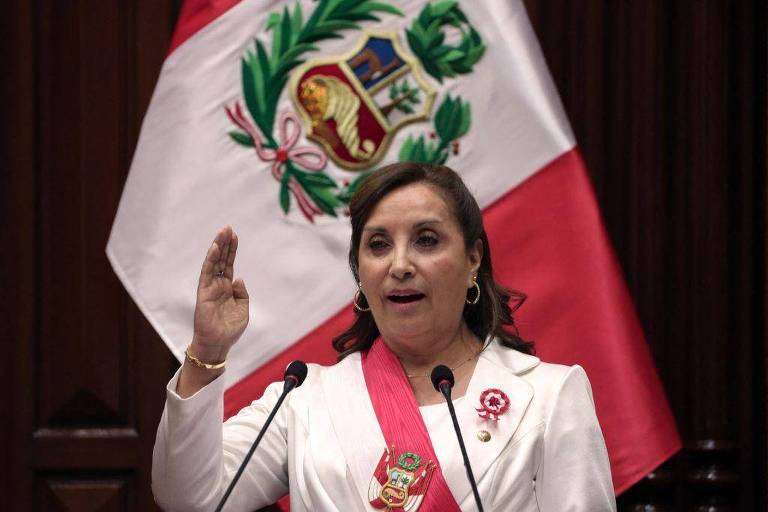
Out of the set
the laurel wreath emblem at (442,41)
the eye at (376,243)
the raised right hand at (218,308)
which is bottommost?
the eye at (376,243)

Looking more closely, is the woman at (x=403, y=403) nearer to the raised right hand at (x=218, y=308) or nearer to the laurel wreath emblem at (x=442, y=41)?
the raised right hand at (x=218, y=308)

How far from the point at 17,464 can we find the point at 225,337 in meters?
1.46

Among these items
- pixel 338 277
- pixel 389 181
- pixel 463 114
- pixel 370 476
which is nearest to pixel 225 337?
pixel 370 476

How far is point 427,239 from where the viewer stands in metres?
1.97

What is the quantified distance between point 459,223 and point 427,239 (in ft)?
0.28

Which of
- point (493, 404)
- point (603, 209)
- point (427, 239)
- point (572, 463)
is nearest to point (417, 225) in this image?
point (427, 239)

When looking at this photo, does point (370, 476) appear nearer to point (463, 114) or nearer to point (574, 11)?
point (463, 114)

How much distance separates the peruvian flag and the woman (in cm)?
53

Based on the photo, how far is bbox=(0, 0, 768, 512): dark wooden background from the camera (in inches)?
108

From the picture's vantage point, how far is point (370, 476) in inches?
69.8

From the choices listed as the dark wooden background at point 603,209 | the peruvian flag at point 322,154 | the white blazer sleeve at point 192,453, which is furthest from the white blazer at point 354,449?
the dark wooden background at point 603,209

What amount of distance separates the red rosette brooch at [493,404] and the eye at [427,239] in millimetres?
310

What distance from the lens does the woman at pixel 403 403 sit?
1.70 m

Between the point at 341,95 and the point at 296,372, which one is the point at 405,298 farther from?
the point at 341,95
